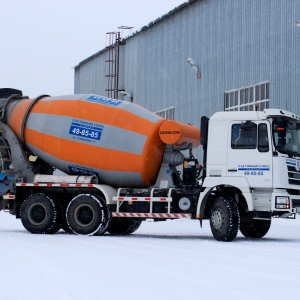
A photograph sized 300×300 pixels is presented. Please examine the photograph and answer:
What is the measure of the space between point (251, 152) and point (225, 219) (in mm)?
1534

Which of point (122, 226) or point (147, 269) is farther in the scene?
point (122, 226)

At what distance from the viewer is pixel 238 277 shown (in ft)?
29.1

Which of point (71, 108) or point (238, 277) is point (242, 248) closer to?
point (238, 277)

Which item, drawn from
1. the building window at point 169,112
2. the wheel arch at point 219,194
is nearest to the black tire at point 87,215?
the wheel arch at point 219,194

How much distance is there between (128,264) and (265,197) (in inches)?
217

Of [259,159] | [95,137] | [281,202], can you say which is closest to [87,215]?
[95,137]

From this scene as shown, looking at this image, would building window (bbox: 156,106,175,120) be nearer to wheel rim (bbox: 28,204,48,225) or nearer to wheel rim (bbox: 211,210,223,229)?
wheel rim (bbox: 28,204,48,225)

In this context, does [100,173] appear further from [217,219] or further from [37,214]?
[217,219]

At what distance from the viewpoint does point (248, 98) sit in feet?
89.8

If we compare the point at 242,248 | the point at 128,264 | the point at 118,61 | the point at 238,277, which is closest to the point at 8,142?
the point at 242,248

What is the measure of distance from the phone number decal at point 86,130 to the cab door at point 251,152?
3402mm

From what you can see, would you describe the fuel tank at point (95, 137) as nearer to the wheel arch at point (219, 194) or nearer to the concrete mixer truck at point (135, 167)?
the concrete mixer truck at point (135, 167)

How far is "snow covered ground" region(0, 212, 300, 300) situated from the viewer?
7660 millimetres

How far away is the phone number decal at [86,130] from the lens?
1698 centimetres
